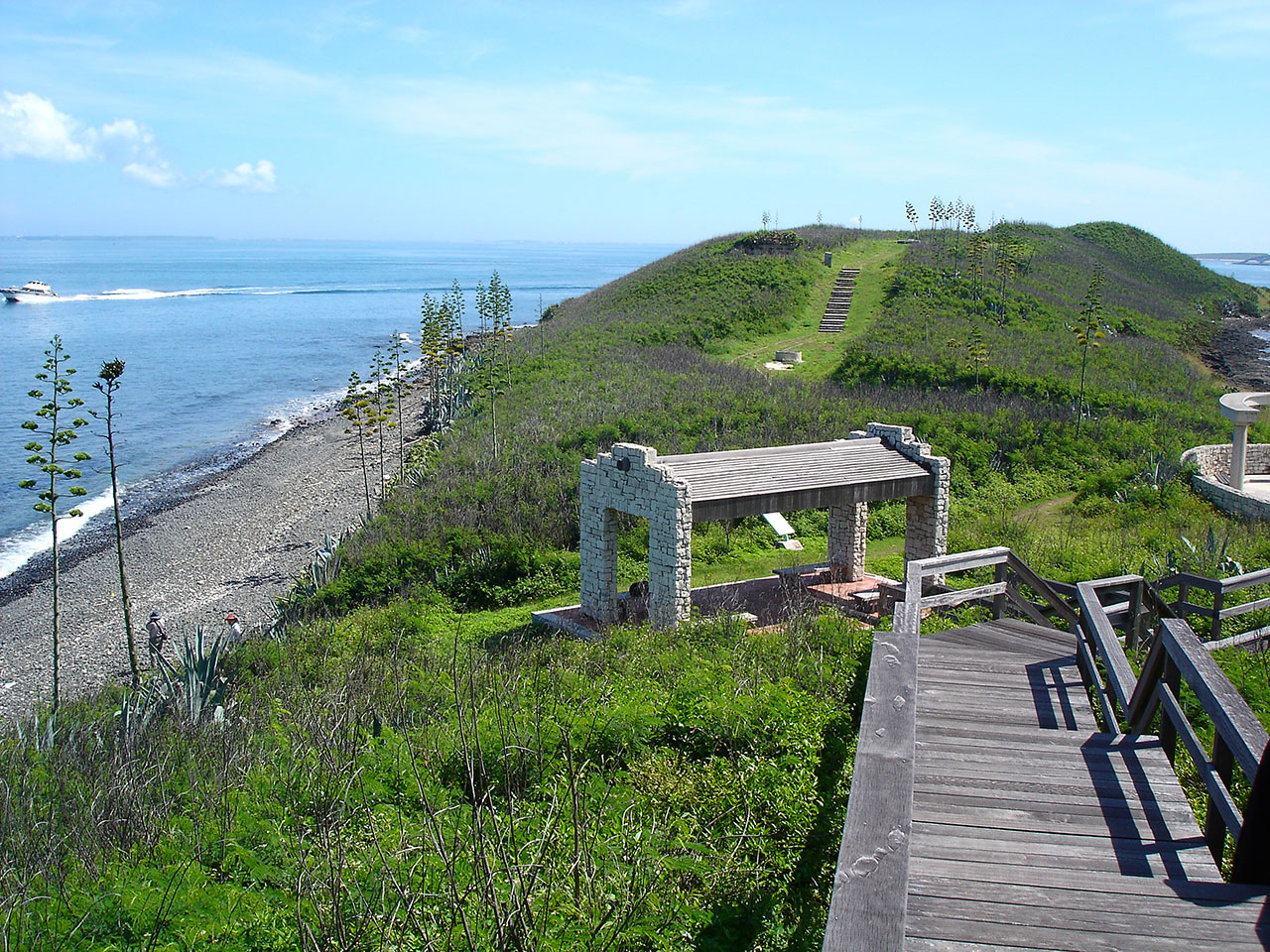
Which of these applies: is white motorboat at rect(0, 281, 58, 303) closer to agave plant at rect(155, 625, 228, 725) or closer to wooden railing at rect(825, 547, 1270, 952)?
agave plant at rect(155, 625, 228, 725)

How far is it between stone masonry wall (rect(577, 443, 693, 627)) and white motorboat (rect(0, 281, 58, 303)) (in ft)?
379

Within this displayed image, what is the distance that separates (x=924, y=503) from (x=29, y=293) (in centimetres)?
12076

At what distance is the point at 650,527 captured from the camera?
15398mm

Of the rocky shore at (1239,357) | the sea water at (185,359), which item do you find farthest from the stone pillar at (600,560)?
the rocky shore at (1239,357)

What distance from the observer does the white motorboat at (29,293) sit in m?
108

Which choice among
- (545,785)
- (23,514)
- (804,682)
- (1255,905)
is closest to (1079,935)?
(1255,905)

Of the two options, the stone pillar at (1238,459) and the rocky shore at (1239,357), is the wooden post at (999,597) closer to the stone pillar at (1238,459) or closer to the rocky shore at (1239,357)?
the stone pillar at (1238,459)

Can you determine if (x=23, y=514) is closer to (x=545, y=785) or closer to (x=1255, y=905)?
(x=545, y=785)

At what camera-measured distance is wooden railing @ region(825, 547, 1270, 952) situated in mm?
3693

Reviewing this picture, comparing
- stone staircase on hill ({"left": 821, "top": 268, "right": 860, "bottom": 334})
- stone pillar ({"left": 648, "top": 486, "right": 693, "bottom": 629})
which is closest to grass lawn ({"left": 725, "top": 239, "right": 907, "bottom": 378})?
stone staircase on hill ({"left": 821, "top": 268, "right": 860, "bottom": 334})

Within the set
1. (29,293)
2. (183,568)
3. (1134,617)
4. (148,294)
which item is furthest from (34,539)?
(148,294)

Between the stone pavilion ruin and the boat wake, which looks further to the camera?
the boat wake

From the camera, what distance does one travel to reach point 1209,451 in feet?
76.7

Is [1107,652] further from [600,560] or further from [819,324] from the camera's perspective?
[819,324]
